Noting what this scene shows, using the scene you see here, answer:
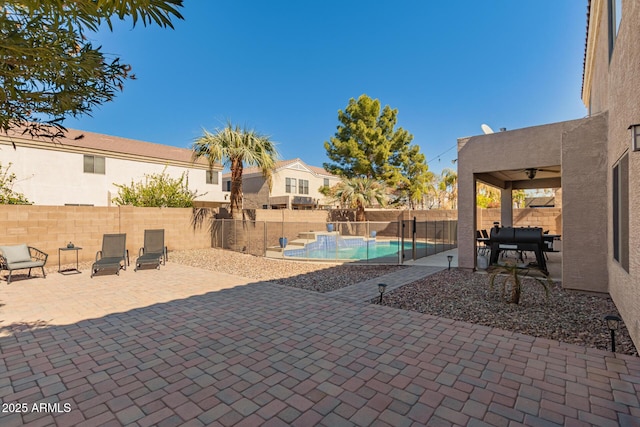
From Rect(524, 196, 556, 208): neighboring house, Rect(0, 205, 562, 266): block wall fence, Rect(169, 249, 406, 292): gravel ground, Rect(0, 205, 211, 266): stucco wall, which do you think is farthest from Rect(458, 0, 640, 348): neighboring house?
Rect(524, 196, 556, 208): neighboring house

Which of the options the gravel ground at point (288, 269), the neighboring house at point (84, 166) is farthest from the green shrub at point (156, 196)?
the gravel ground at point (288, 269)

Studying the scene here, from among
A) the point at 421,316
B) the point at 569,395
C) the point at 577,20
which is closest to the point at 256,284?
the point at 421,316

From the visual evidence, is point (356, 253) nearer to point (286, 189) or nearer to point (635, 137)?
point (635, 137)

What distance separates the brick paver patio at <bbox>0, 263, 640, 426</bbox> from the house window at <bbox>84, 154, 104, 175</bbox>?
1616cm

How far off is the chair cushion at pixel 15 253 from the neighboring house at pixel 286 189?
18.8m

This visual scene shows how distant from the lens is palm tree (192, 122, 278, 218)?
13.2 metres

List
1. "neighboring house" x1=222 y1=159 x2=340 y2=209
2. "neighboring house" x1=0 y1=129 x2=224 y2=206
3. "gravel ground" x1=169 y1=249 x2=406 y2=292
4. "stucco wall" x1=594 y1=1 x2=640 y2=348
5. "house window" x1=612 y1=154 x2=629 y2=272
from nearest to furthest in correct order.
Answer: "stucco wall" x1=594 y1=1 x2=640 y2=348, "house window" x1=612 y1=154 x2=629 y2=272, "gravel ground" x1=169 y1=249 x2=406 y2=292, "neighboring house" x1=0 y1=129 x2=224 y2=206, "neighboring house" x1=222 y1=159 x2=340 y2=209

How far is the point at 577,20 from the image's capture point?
9.62 meters

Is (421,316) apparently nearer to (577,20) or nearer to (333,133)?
(577,20)

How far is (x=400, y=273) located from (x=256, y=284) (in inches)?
162

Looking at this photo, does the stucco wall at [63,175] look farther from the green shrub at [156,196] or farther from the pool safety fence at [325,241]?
the pool safety fence at [325,241]

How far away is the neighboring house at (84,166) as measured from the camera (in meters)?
16.2

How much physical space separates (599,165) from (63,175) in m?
23.7

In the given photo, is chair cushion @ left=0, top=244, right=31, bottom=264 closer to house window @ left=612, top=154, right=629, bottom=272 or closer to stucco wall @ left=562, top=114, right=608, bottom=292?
house window @ left=612, top=154, right=629, bottom=272
